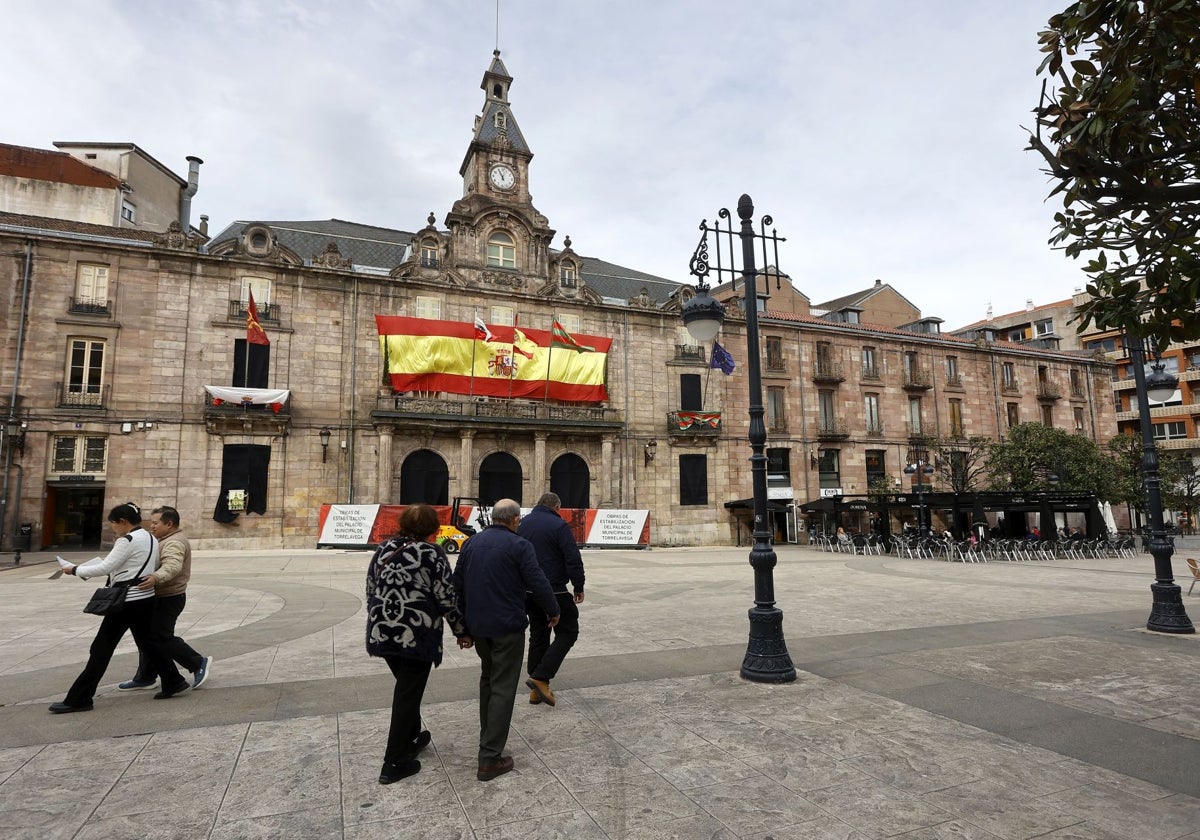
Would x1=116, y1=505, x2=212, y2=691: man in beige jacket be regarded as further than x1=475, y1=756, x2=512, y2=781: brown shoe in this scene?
Yes

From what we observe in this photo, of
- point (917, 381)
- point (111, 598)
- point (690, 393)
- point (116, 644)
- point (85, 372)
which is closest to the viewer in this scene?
point (111, 598)

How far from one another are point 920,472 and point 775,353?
9640 mm

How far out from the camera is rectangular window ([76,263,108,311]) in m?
22.8

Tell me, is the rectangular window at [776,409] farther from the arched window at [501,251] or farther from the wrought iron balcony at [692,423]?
the arched window at [501,251]

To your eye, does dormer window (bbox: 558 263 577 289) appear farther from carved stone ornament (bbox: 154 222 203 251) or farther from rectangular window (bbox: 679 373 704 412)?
carved stone ornament (bbox: 154 222 203 251)

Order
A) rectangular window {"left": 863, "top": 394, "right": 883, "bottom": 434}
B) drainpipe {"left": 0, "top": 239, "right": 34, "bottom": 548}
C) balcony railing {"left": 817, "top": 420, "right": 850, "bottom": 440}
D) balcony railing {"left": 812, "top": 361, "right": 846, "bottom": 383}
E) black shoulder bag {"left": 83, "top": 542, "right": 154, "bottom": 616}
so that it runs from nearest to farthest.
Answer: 1. black shoulder bag {"left": 83, "top": 542, "right": 154, "bottom": 616}
2. drainpipe {"left": 0, "top": 239, "right": 34, "bottom": 548}
3. balcony railing {"left": 817, "top": 420, "right": 850, "bottom": 440}
4. balcony railing {"left": 812, "top": 361, "right": 846, "bottom": 383}
5. rectangular window {"left": 863, "top": 394, "right": 883, "bottom": 434}

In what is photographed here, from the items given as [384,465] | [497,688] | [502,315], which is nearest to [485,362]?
[502,315]

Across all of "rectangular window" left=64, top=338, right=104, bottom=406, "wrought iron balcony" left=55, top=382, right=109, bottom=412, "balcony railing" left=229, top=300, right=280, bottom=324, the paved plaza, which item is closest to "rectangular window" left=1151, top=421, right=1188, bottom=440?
the paved plaza

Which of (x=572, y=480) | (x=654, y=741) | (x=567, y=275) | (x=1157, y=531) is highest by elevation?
(x=567, y=275)

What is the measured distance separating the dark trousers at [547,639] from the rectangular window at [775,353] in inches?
1153

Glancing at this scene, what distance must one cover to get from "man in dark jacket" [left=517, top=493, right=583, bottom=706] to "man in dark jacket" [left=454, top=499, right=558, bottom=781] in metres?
1.04

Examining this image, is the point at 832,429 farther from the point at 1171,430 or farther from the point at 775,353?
the point at 1171,430

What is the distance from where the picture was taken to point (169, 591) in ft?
18.3

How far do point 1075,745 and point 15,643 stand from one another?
35.0 ft
